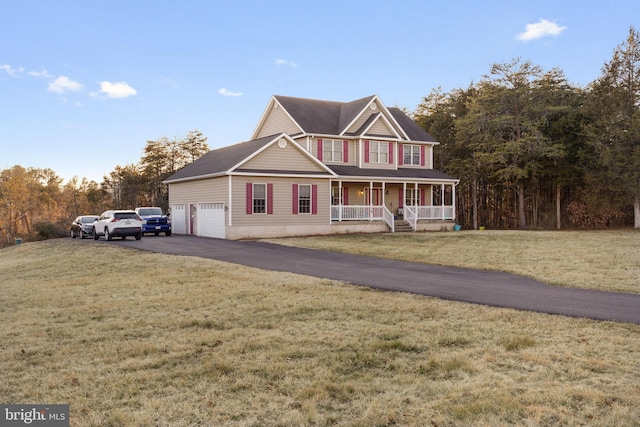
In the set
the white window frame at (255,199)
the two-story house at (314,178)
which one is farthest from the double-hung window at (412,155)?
the white window frame at (255,199)

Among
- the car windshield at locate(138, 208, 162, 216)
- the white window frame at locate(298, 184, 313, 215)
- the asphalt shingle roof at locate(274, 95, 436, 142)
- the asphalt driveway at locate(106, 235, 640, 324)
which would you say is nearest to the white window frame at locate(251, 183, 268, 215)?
the white window frame at locate(298, 184, 313, 215)

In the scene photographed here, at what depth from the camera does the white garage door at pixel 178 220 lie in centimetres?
3168

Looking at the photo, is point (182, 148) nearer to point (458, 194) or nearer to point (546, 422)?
point (458, 194)

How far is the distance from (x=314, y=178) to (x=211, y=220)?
635cm

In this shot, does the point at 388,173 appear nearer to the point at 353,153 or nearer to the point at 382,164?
the point at 382,164

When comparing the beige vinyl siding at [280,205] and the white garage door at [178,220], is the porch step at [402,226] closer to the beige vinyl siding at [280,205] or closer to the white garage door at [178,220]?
the beige vinyl siding at [280,205]

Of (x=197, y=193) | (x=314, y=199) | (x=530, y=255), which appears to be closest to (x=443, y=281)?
(x=530, y=255)

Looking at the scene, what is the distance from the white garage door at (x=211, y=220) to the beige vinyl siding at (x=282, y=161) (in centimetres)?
286

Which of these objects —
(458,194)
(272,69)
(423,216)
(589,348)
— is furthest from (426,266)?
(458,194)

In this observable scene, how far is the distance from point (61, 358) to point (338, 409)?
3.73 meters

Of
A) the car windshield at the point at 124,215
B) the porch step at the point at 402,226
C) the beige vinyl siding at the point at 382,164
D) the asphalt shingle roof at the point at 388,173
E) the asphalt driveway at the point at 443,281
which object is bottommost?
the asphalt driveway at the point at 443,281

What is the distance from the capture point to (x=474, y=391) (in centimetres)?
473

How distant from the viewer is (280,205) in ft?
91.3

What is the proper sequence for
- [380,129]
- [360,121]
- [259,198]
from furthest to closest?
[380,129] < [360,121] < [259,198]
